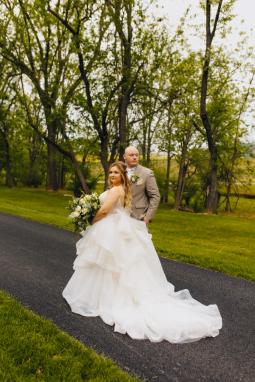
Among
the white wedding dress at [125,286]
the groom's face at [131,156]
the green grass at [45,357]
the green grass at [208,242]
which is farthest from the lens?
the green grass at [208,242]

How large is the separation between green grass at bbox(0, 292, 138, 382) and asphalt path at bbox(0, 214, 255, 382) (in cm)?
24

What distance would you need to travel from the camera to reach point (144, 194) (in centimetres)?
764

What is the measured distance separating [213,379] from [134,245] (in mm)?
2478

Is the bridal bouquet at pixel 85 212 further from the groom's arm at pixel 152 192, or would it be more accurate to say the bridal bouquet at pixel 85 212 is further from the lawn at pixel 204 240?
the groom's arm at pixel 152 192

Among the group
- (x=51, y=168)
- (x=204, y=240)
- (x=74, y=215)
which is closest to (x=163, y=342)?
(x=74, y=215)

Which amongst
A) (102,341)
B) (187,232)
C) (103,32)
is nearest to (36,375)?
(102,341)

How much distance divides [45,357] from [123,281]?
6.07 ft

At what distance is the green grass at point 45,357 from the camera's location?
4125mm

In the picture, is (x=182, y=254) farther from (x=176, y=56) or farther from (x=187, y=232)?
(x=176, y=56)

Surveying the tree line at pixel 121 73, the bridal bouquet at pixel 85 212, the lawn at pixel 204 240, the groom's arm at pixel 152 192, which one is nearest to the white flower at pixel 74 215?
the bridal bouquet at pixel 85 212

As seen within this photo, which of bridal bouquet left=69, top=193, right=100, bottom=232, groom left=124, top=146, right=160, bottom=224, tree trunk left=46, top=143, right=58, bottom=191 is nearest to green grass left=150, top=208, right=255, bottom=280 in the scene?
groom left=124, top=146, right=160, bottom=224

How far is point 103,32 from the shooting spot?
19094 millimetres

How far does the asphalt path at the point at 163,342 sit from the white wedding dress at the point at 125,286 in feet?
0.81

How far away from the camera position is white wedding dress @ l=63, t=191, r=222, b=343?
18.2 feet
